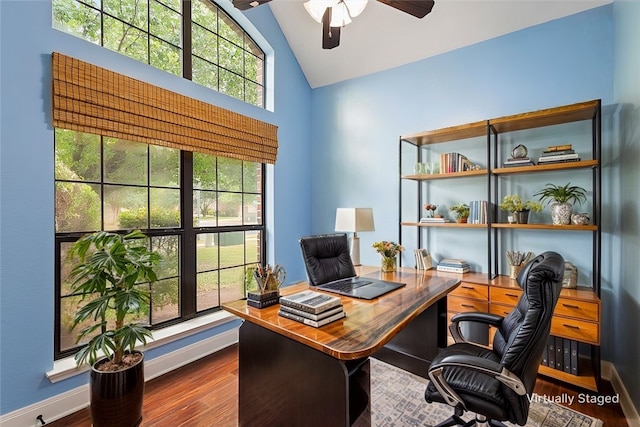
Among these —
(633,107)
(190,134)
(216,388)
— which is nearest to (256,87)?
(190,134)

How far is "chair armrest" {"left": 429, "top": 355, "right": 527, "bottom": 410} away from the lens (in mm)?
1252

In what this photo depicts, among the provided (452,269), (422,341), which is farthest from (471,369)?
(452,269)

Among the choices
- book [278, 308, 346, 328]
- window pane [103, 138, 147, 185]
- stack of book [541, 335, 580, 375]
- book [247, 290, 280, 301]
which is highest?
window pane [103, 138, 147, 185]

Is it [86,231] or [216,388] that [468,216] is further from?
[86,231]

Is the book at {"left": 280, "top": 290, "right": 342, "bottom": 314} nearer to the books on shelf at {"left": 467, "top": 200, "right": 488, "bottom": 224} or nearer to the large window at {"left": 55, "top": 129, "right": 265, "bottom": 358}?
the large window at {"left": 55, "top": 129, "right": 265, "bottom": 358}

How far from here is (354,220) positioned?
3.03 meters

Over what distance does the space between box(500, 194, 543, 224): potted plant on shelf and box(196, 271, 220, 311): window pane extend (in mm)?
2914

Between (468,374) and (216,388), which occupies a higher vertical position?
(468,374)

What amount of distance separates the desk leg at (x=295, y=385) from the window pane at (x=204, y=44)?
106 inches

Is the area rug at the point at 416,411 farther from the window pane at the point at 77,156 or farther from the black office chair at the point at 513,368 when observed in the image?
the window pane at the point at 77,156

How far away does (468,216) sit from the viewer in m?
2.96

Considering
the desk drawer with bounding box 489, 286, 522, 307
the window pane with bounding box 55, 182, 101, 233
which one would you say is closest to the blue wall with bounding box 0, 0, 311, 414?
the window pane with bounding box 55, 182, 101, 233

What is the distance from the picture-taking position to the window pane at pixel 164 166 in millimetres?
2609

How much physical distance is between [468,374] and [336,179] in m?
2.89
